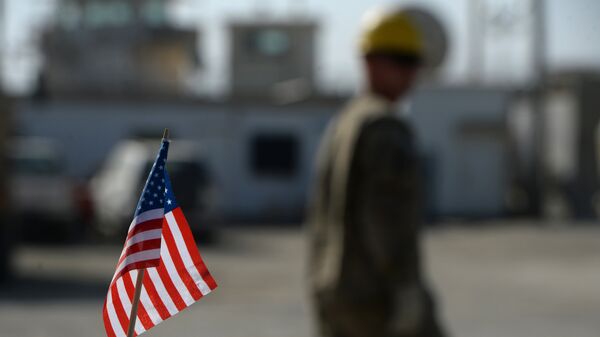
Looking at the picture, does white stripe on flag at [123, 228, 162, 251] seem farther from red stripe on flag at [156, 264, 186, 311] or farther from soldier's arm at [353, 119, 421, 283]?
soldier's arm at [353, 119, 421, 283]

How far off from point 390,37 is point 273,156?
3406 cm

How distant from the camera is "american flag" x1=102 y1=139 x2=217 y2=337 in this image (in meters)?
1.76

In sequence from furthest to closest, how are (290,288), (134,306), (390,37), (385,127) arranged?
(290,288) → (390,37) → (385,127) → (134,306)

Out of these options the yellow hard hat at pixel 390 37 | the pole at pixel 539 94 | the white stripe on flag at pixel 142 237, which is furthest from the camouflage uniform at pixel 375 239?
the pole at pixel 539 94

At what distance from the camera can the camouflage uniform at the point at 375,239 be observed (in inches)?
188

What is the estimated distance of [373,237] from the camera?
15.6 feet

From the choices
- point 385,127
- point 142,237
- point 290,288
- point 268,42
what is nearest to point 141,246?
point 142,237

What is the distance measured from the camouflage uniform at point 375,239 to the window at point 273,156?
112 feet

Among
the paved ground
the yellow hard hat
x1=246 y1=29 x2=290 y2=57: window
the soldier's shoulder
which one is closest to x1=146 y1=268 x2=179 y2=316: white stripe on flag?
the soldier's shoulder

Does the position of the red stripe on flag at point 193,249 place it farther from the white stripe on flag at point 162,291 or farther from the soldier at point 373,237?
the soldier at point 373,237

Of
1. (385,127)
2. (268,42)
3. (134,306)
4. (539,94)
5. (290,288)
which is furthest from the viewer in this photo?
(268,42)

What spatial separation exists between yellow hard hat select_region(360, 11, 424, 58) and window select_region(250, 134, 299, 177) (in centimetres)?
3387

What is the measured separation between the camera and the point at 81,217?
26734 mm

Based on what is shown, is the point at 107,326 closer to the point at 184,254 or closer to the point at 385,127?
the point at 184,254
